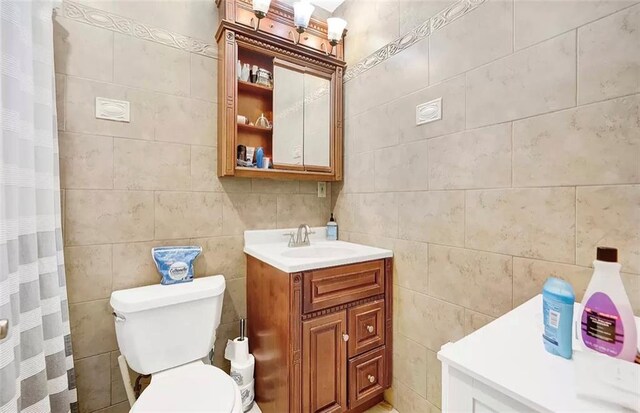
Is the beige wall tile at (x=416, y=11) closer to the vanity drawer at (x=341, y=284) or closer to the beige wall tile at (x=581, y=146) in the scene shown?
the beige wall tile at (x=581, y=146)

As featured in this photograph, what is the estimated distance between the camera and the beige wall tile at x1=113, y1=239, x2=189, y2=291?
1.42 metres

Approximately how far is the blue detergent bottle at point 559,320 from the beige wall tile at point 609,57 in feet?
2.14

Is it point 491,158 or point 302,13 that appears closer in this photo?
point 491,158

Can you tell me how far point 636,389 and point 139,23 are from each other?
2137 millimetres

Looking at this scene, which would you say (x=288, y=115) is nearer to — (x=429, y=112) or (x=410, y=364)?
(x=429, y=112)

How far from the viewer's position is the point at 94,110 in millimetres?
1355

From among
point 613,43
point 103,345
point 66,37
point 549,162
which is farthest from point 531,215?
point 66,37

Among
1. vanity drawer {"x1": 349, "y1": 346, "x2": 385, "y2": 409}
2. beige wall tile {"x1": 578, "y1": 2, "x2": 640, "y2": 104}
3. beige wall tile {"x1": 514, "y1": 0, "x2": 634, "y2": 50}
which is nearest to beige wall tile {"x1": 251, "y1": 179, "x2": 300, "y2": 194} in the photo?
vanity drawer {"x1": 349, "y1": 346, "x2": 385, "y2": 409}

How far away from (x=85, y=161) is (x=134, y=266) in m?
0.56

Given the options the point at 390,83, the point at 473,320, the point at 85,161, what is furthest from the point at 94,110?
the point at 473,320

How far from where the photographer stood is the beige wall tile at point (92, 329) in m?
1.34

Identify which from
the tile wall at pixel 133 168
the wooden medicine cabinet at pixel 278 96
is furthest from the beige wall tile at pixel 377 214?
the tile wall at pixel 133 168

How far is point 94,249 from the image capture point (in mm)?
1368

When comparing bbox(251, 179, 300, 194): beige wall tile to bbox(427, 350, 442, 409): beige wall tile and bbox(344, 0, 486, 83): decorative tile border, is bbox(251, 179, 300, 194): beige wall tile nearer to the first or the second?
bbox(344, 0, 486, 83): decorative tile border
